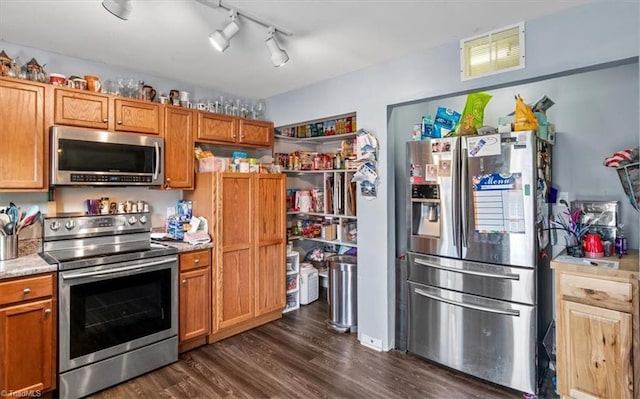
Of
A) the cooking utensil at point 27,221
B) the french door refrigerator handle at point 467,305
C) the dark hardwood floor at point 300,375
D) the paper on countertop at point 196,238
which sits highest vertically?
the cooking utensil at point 27,221

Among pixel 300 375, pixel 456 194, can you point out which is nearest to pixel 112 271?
pixel 300 375

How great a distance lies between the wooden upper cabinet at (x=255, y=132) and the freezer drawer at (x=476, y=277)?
2.04 metres

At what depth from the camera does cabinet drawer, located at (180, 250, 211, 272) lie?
9.45 ft

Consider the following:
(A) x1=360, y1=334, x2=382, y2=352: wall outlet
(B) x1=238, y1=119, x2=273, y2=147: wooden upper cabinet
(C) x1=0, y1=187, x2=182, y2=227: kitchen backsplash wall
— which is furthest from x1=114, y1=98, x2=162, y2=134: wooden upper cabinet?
(A) x1=360, y1=334, x2=382, y2=352: wall outlet

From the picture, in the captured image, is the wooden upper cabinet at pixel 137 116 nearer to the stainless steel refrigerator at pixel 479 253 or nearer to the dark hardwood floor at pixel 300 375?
the dark hardwood floor at pixel 300 375

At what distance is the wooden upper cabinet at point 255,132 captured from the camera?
12.0 ft

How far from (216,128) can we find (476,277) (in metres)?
2.67

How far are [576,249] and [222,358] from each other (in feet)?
8.94

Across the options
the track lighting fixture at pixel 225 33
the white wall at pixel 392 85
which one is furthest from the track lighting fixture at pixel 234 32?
the white wall at pixel 392 85

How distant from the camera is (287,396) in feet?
7.59

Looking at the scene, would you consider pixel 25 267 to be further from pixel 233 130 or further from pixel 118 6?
pixel 233 130

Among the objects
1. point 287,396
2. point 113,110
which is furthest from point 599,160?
point 113,110

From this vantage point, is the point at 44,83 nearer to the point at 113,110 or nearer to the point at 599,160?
the point at 113,110

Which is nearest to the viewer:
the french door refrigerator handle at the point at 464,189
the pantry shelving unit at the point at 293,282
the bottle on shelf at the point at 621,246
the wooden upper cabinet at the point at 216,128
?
the bottle on shelf at the point at 621,246
